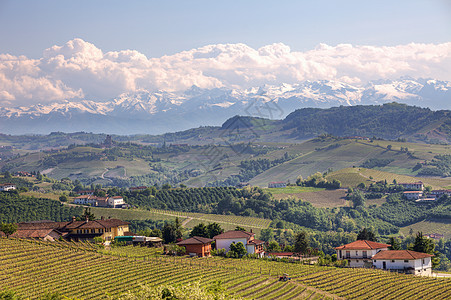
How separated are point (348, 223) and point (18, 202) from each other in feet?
278

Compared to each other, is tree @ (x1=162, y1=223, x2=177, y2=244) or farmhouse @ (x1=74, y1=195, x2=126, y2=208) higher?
tree @ (x1=162, y1=223, x2=177, y2=244)

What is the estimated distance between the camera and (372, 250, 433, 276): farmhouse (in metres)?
74.1

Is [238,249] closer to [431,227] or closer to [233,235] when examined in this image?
[233,235]

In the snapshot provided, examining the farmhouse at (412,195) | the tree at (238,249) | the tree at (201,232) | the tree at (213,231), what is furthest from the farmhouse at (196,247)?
the farmhouse at (412,195)

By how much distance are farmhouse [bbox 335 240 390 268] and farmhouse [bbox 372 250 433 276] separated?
2293 millimetres

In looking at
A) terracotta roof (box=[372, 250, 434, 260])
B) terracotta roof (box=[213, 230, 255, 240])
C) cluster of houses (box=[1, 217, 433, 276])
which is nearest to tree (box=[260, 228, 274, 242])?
cluster of houses (box=[1, 217, 433, 276])

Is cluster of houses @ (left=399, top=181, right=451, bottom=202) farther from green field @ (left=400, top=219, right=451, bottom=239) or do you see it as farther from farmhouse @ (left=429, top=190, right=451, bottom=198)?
green field @ (left=400, top=219, right=451, bottom=239)

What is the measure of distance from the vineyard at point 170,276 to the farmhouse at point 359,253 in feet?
27.8

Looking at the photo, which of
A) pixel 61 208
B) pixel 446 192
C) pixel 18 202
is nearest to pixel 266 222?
pixel 61 208

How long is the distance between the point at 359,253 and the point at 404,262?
23.9 ft

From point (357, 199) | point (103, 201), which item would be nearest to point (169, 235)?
point (103, 201)

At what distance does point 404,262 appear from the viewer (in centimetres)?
7438

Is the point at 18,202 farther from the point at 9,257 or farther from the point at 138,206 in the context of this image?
the point at 9,257

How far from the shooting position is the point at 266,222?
150 meters
